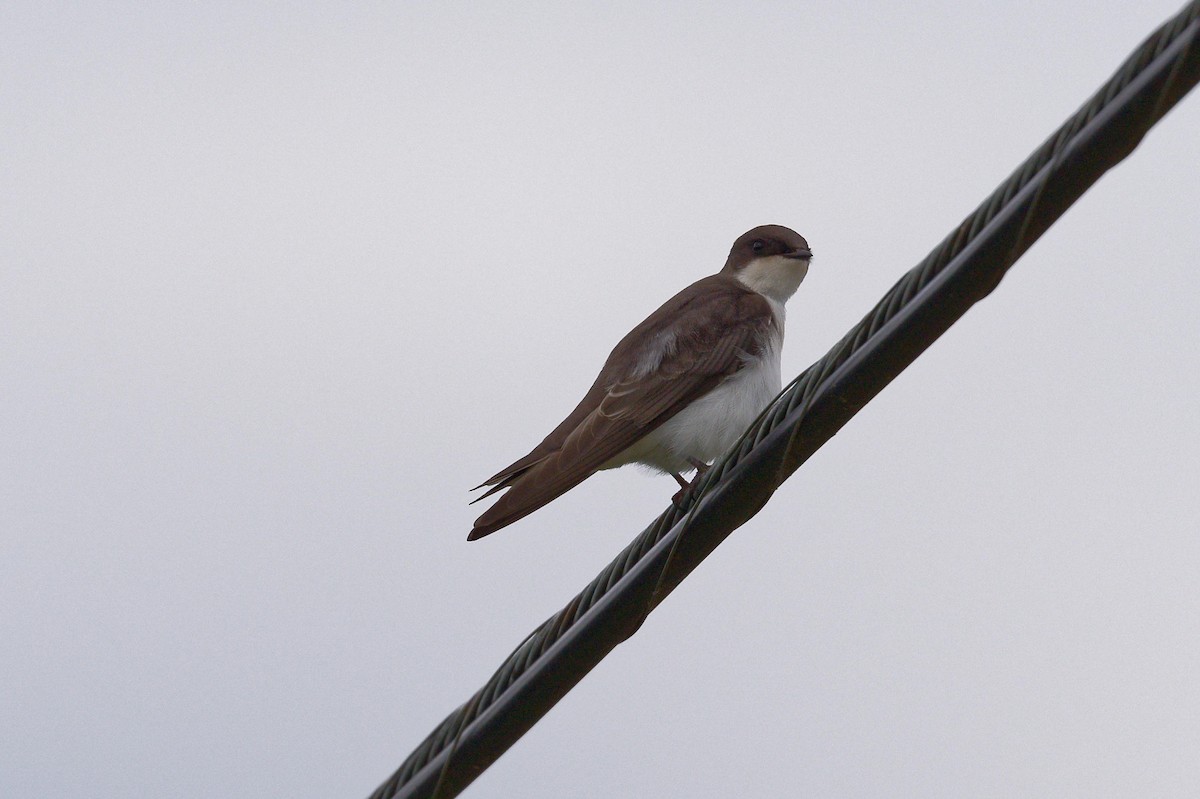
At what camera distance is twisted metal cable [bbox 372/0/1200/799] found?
3.42 metres

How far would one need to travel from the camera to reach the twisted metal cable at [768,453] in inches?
135

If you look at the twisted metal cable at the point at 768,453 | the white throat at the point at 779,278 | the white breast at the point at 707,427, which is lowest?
the twisted metal cable at the point at 768,453

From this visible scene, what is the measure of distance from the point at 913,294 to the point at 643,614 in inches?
44.8

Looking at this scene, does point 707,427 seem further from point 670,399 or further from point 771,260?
point 771,260

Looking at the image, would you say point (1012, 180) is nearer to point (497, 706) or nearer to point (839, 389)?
point (839, 389)

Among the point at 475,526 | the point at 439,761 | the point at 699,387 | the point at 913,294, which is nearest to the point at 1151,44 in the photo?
the point at 913,294

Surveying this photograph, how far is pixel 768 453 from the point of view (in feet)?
13.9

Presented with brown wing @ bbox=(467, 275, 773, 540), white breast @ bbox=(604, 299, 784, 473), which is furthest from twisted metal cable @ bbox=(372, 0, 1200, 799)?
white breast @ bbox=(604, 299, 784, 473)

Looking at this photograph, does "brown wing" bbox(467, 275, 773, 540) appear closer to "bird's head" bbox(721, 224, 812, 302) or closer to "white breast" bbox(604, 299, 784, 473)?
"white breast" bbox(604, 299, 784, 473)

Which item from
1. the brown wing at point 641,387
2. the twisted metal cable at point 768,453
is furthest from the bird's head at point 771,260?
the twisted metal cable at point 768,453

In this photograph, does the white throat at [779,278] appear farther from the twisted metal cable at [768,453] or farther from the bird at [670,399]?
the twisted metal cable at [768,453]

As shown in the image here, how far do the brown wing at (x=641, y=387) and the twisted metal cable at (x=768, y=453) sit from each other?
5.61ft

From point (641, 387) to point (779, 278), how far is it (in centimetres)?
196

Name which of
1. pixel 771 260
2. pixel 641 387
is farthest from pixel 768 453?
pixel 771 260
